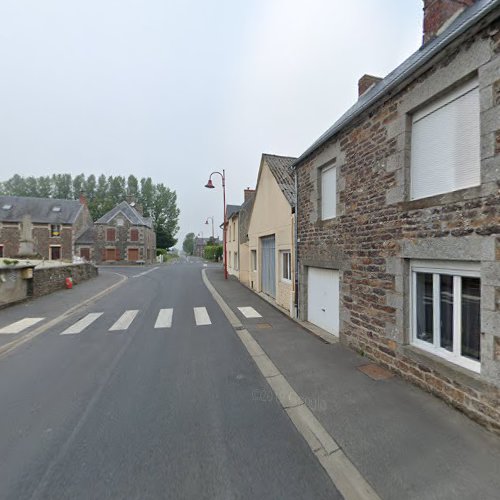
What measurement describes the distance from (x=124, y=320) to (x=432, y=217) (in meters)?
7.87

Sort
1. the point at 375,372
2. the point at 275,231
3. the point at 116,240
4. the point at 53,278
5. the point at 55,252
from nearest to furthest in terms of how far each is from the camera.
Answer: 1. the point at 375,372
2. the point at 275,231
3. the point at 53,278
4. the point at 55,252
5. the point at 116,240

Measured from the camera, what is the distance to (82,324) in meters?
7.59

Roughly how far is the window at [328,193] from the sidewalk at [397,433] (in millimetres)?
3168

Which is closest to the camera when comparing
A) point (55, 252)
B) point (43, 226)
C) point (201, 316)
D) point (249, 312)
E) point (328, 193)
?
point (328, 193)

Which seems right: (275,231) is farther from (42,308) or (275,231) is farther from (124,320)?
(42,308)

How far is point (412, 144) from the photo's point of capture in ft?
13.5

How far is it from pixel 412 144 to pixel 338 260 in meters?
2.50

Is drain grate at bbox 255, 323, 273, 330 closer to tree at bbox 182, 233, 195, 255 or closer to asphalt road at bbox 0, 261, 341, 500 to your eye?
asphalt road at bbox 0, 261, 341, 500

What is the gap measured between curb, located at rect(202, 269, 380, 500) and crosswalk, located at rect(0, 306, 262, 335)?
3496 millimetres

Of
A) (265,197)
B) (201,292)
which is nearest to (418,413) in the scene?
(265,197)

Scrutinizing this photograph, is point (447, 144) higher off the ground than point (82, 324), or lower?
higher

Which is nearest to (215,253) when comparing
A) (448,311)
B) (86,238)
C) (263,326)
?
(86,238)

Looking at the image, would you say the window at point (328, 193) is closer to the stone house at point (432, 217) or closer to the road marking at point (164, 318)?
the stone house at point (432, 217)

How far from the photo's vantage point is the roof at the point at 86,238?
36.9 meters
